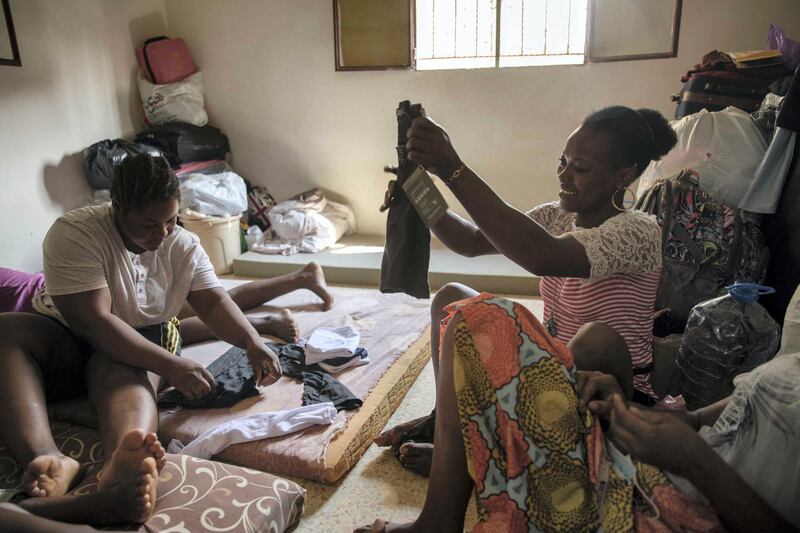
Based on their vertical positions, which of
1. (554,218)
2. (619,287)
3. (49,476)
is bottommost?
(49,476)

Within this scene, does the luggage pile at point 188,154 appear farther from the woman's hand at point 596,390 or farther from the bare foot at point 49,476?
the woman's hand at point 596,390

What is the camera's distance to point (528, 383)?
100cm

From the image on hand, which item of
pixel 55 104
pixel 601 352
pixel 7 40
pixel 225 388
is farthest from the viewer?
pixel 55 104

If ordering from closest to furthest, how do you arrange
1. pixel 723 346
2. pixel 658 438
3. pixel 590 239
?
pixel 658 438 → pixel 590 239 → pixel 723 346

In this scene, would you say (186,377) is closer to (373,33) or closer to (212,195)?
(212,195)

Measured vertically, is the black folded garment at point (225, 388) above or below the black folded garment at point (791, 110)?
below

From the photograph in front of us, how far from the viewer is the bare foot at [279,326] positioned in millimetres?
2318

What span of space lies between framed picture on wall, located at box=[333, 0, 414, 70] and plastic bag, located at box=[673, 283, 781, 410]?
270 cm

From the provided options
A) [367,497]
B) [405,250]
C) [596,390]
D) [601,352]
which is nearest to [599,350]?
[601,352]

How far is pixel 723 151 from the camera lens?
231 cm

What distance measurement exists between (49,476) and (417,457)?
91 centimetres

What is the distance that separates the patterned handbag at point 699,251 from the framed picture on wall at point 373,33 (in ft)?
7.20

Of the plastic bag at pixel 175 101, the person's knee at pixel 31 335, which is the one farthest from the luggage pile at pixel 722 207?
the plastic bag at pixel 175 101

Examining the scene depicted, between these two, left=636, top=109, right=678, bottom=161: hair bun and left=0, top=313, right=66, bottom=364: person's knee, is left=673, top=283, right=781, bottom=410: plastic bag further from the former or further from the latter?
left=0, top=313, right=66, bottom=364: person's knee
